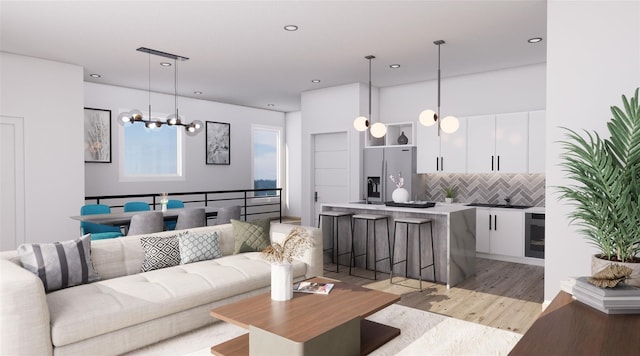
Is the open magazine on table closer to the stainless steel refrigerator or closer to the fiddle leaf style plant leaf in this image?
the fiddle leaf style plant leaf

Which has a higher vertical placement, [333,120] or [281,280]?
[333,120]

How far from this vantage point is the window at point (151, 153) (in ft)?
25.7

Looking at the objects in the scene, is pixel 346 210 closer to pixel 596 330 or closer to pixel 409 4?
pixel 409 4

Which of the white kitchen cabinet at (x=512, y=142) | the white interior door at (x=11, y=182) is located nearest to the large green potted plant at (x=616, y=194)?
the white kitchen cabinet at (x=512, y=142)

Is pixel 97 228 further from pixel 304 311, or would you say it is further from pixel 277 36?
pixel 304 311

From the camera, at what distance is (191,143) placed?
8.78 metres

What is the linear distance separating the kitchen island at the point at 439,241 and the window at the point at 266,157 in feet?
16.6

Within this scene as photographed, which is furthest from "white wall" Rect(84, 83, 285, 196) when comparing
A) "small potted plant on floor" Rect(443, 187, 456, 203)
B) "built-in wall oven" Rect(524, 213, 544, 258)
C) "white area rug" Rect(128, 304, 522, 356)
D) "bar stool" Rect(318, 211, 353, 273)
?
"built-in wall oven" Rect(524, 213, 544, 258)

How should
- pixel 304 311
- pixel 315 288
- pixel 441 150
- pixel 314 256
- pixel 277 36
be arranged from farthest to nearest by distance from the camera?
pixel 441 150 < pixel 277 36 < pixel 314 256 < pixel 315 288 < pixel 304 311

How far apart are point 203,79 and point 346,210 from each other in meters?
3.41

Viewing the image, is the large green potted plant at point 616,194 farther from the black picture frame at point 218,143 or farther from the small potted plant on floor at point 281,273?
the black picture frame at point 218,143

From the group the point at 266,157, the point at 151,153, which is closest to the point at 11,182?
the point at 151,153

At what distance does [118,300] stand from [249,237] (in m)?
1.70

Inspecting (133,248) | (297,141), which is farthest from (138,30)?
(297,141)
